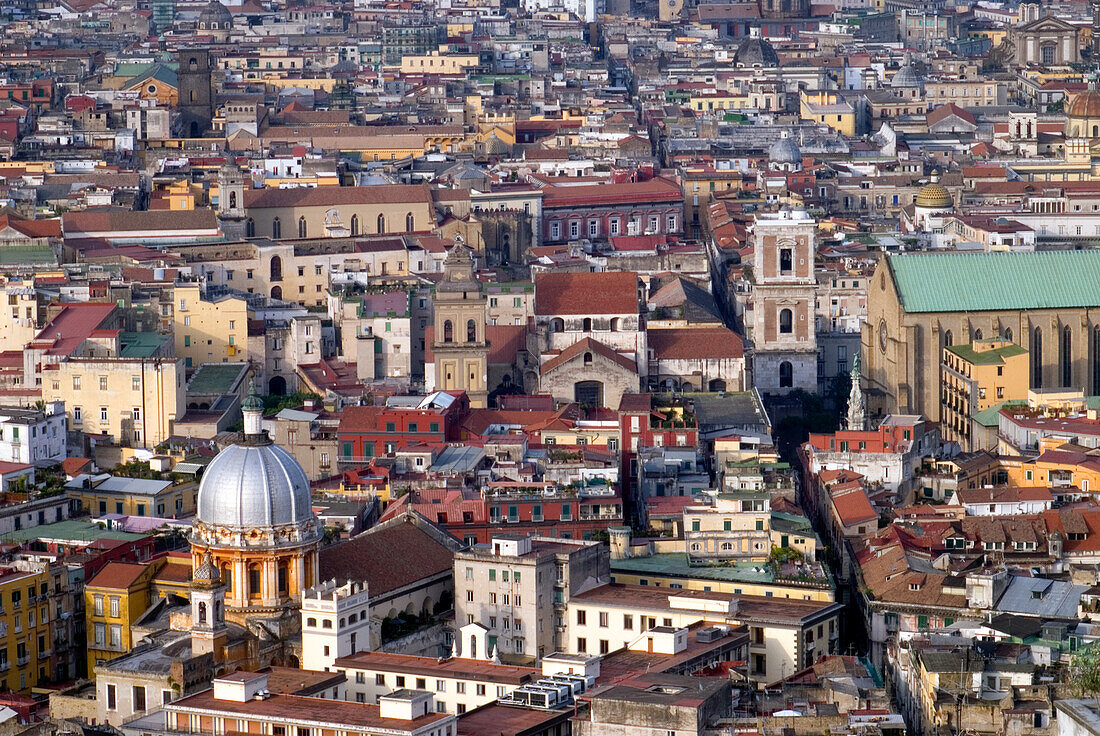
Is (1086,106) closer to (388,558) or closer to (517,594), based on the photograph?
(388,558)

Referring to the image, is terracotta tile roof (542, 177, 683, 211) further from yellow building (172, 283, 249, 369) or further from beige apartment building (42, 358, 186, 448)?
beige apartment building (42, 358, 186, 448)

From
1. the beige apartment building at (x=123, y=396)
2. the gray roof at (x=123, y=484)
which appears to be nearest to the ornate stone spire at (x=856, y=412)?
the beige apartment building at (x=123, y=396)

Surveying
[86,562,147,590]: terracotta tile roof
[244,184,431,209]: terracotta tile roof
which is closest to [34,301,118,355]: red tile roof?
[86,562,147,590]: terracotta tile roof

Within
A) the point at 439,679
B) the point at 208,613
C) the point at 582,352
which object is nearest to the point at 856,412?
the point at 582,352

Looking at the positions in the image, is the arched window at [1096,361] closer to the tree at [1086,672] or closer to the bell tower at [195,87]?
the tree at [1086,672]

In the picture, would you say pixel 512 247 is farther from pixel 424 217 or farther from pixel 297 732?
pixel 297 732

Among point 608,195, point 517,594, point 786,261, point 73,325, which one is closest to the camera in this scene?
Result: point 517,594

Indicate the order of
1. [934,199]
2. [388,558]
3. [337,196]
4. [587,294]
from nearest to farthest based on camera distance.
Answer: [388,558]
[587,294]
[337,196]
[934,199]
